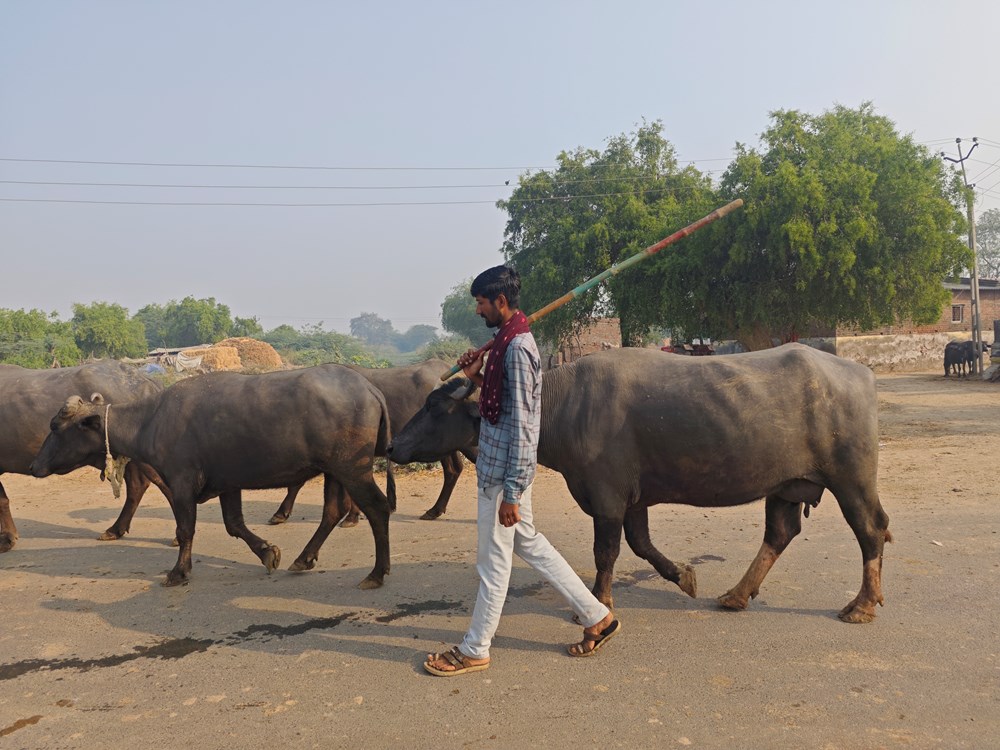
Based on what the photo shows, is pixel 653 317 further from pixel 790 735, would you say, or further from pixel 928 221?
pixel 790 735

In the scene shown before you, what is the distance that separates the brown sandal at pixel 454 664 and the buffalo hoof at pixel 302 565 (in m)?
2.40

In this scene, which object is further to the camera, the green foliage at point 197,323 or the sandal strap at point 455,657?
the green foliage at point 197,323

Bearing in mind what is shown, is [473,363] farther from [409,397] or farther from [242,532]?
[409,397]

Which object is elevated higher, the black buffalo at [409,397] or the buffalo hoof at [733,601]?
the black buffalo at [409,397]

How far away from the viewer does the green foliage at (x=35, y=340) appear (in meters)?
38.9

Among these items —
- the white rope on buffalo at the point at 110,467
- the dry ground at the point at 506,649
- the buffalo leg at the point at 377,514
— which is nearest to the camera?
the dry ground at the point at 506,649

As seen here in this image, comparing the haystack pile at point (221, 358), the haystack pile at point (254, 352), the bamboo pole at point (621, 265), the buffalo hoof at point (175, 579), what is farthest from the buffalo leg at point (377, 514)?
the haystack pile at point (254, 352)

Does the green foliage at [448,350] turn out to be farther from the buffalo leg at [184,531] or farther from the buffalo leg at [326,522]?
the buffalo leg at [184,531]

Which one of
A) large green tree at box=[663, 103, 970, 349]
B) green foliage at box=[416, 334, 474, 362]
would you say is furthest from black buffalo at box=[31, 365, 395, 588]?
green foliage at box=[416, 334, 474, 362]

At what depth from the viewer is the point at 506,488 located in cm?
388

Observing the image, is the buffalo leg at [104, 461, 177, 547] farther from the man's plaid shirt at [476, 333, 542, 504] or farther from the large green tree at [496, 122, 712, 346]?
the large green tree at [496, 122, 712, 346]

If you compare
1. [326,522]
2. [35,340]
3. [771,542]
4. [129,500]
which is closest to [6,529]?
[129,500]

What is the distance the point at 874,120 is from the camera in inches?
891

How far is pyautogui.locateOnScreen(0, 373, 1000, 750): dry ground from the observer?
3.36m
